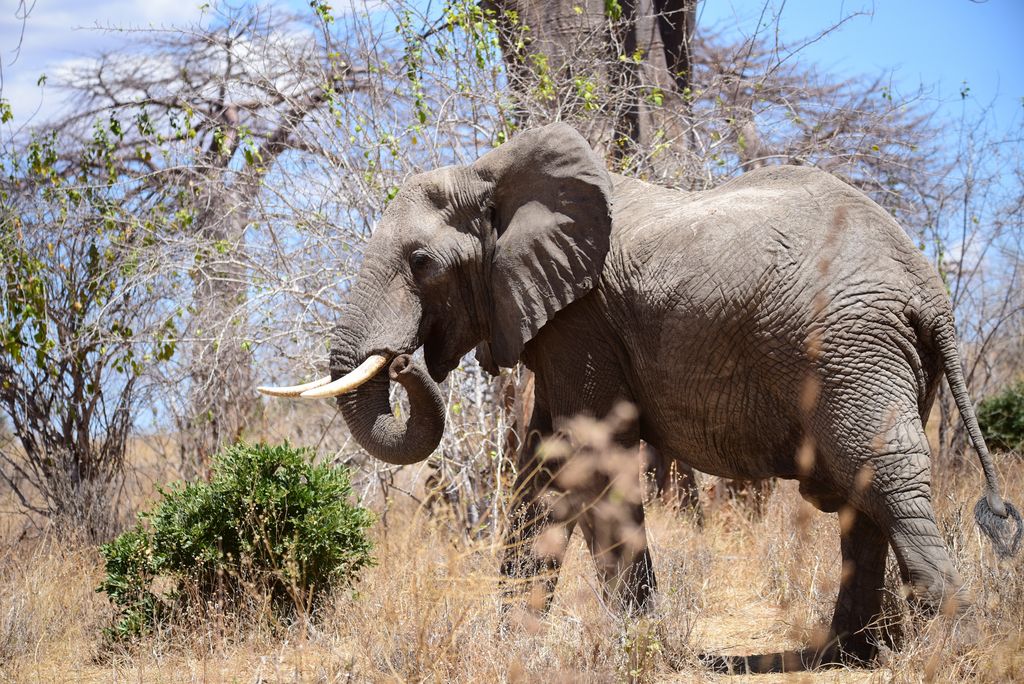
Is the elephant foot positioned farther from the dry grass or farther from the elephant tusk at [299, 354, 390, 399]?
the elephant tusk at [299, 354, 390, 399]

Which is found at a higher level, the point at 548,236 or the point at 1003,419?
the point at 548,236

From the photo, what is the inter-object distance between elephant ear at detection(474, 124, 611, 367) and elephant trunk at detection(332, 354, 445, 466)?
1.46ft

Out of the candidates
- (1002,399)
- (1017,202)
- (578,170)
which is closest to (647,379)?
(578,170)

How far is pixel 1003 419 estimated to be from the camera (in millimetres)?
10820

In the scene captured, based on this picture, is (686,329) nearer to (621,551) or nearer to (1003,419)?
(621,551)

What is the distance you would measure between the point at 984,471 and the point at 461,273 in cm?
257

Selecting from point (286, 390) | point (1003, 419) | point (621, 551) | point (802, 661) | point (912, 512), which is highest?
point (286, 390)

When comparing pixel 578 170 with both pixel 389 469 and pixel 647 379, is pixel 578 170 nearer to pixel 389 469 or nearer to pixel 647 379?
pixel 647 379

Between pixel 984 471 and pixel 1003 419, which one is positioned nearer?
pixel 984 471

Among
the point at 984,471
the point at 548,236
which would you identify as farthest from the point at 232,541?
the point at 984,471

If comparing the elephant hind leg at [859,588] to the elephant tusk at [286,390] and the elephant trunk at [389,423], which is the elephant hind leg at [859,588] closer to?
the elephant trunk at [389,423]

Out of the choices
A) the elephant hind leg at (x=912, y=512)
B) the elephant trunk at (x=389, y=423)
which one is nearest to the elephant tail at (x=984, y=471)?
the elephant hind leg at (x=912, y=512)

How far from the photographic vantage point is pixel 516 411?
25.0 ft

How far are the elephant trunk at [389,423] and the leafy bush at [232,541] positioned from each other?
2.99 feet
